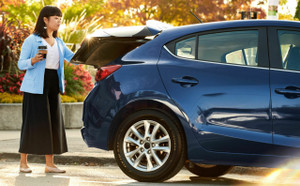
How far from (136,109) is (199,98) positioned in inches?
27.4

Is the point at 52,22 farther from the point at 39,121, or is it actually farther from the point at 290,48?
the point at 290,48

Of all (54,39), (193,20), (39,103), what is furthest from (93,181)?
(193,20)

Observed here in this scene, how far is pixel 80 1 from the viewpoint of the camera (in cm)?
3931

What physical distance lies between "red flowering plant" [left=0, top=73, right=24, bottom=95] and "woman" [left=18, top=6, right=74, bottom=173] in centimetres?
659

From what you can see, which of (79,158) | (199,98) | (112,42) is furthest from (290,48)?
(79,158)

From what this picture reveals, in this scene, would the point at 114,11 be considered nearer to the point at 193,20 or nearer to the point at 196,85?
the point at 193,20

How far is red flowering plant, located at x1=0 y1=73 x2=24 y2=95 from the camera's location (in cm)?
1467

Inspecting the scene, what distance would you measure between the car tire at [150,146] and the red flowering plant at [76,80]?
8225mm

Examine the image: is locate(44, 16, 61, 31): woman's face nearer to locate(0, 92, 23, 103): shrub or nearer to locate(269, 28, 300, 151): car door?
locate(269, 28, 300, 151): car door

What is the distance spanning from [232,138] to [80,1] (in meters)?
33.2

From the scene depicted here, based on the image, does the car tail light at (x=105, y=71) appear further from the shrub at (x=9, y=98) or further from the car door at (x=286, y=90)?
the shrub at (x=9, y=98)

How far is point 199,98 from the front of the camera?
6.98m

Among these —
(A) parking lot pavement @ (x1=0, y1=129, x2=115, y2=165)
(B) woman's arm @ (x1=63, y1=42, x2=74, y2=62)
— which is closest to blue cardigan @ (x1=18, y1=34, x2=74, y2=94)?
(B) woman's arm @ (x1=63, y1=42, x2=74, y2=62)

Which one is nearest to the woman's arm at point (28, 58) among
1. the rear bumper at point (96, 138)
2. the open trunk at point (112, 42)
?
the open trunk at point (112, 42)
